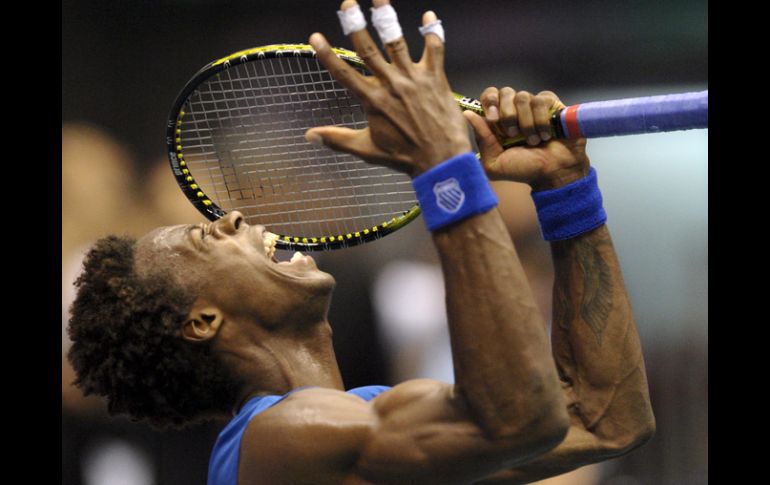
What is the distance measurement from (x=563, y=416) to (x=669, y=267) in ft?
9.65

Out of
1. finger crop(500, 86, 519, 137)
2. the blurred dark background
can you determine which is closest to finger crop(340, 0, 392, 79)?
finger crop(500, 86, 519, 137)

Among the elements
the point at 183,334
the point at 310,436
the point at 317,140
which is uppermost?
the point at 317,140

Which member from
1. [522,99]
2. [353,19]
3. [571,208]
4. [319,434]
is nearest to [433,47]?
[353,19]

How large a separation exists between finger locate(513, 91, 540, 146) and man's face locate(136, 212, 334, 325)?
0.59 m

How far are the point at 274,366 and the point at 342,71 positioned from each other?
32.9 inches

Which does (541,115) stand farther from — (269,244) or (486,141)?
(269,244)

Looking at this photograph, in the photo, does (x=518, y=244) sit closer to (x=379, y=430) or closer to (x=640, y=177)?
(x=640, y=177)

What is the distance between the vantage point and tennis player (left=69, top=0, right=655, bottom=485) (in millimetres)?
1652

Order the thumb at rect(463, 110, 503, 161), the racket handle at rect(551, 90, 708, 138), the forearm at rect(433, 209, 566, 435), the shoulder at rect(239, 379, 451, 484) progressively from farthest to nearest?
the thumb at rect(463, 110, 503, 161)
the racket handle at rect(551, 90, 708, 138)
the shoulder at rect(239, 379, 451, 484)
the forearm at rect(433, 209, 566, 435)

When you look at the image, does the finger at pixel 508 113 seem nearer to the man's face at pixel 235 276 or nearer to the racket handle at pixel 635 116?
the racket handle at pixel 635 116

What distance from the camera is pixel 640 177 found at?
456 cm

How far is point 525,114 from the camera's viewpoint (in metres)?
2.12

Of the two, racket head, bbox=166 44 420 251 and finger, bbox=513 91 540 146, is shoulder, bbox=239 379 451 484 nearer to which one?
racket head, bbox=166 44 420 251

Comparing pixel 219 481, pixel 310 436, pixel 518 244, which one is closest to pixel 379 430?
pixel 310 436
